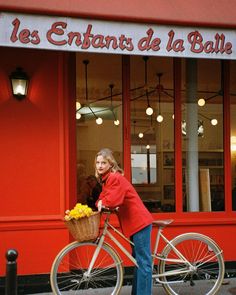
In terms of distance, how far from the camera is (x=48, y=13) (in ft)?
17.8

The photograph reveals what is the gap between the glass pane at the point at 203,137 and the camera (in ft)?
23.6

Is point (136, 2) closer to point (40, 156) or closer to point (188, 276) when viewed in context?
point (40, 156)

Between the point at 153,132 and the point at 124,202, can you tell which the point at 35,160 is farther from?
the point at 153,132

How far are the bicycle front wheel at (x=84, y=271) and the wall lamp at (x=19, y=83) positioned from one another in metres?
2.07

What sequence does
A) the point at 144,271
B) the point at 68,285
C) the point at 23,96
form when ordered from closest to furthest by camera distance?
1. the point at 144,271
2. the point at 68,285
3. the point at 23,96

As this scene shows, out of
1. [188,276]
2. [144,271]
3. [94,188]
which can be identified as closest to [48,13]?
[94,188]

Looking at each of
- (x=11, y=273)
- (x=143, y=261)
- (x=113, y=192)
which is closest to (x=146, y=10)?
(x=113, y=192)

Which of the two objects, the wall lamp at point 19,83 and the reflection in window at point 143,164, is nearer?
the wall lamp at point 19,83

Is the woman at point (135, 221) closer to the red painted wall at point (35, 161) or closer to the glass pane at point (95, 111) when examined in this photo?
the red painted wall at point (35, 161)

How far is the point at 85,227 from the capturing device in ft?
16.8

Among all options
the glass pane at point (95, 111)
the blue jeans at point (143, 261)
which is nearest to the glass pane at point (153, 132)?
the glass pane at point (95, 111)

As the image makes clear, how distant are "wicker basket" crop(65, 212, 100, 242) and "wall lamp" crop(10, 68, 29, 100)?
196 centimetres

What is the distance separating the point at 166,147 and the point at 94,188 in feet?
3.99

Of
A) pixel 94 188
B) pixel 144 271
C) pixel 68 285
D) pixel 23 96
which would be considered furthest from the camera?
pixel 94 188
